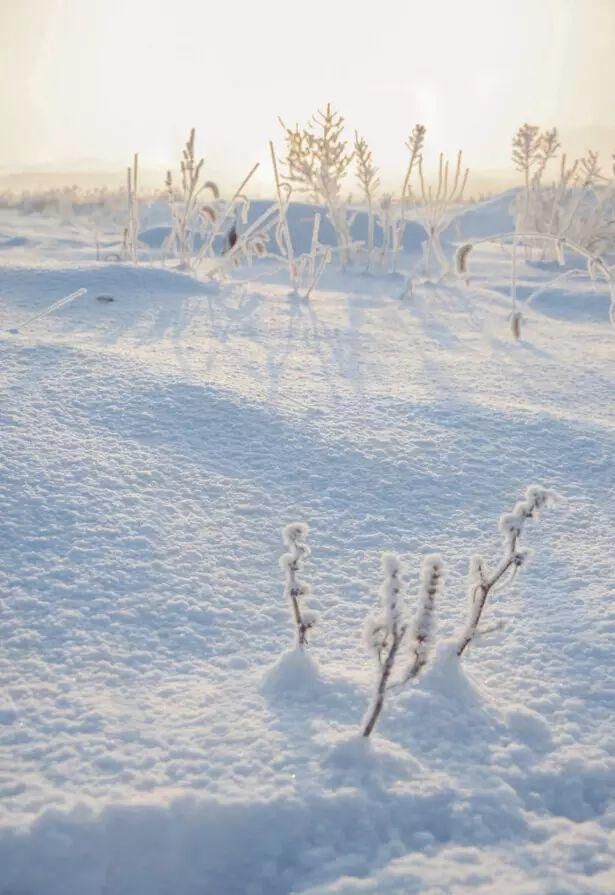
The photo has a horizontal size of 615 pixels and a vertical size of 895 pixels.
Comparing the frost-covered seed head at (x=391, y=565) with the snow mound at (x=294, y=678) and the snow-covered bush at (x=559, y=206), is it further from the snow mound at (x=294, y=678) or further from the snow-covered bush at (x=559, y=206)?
the snow-covered bush at (x=559, y=206)

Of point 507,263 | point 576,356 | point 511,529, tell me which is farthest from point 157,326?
point 507,263

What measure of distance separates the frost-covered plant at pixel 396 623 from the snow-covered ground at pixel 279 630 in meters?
0.05

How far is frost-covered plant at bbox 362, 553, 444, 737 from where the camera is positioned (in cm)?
59

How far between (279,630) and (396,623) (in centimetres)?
23

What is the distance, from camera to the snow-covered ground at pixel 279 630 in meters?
0.54

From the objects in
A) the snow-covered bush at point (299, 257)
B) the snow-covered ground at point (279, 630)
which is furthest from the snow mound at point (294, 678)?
the snow-covered bush at point (299, 257)

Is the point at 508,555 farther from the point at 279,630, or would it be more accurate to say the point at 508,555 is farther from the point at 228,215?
the point at 228,215

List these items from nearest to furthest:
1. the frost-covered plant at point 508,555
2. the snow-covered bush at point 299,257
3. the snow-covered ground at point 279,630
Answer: the snow-covered ground at point 279,630 → the frost-covered plant at point 508,555 → the snow-covered bush at point 299,257

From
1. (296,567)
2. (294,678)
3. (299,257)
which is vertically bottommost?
(294,678)

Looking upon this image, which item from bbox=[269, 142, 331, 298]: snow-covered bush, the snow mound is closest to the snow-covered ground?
the snow mound

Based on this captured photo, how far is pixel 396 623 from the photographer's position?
60 centimetres

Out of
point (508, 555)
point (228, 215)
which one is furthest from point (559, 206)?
point (508, 555)

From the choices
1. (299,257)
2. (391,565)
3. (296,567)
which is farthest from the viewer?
(299,257)

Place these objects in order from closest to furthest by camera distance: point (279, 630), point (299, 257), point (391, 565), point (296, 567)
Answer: point (391, 565) < point (296, 567) < point (279, 630) < point (299, 257)
